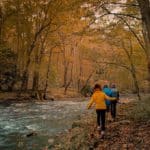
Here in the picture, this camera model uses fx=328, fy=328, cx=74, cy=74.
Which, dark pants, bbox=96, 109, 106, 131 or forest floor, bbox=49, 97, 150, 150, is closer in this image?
forest floor, bbox=49, 97, 150, 150

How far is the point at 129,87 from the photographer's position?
7762 centimetres

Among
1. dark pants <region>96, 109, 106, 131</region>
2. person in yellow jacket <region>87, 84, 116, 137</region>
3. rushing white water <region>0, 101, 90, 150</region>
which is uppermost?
person in yellow jacket <region>87, 84, 116, 137</region>

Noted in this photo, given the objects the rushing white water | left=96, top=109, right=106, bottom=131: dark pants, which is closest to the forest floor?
left=96, top=109, right=106, bottom=131: dark pants

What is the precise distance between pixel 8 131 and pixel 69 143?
21.2 ft

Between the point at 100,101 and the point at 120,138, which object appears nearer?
the point at 120,138

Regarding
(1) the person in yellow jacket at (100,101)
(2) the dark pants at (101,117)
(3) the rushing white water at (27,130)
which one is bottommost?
(3) the rushing white water at (27,130)

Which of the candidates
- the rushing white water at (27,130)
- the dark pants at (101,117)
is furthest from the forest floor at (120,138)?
the rushing white water at (27,130)

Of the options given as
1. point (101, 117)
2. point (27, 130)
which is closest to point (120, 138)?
point (101, 117)

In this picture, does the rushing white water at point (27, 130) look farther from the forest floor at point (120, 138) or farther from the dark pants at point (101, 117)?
the dark pants at point (101, 117)

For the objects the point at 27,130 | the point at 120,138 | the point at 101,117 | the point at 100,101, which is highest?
the point at 100,101

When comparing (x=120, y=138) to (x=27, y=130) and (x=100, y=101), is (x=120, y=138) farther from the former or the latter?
(x=27, y=130)

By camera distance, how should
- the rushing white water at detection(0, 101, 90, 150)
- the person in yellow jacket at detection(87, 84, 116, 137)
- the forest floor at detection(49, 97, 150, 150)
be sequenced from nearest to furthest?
the forest floor at detection(49, 97, 150, 150), the person in yellow jacket at detection(87, 84, 116, 137), the rushing white water at detection(0, 101, 90, 150)

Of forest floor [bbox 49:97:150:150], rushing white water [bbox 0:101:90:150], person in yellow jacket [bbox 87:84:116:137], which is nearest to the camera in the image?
forest floor [bbox 49:97:150:150]

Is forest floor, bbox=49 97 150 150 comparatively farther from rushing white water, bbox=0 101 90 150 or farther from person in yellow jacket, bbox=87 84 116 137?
rushing white water, bbox=0 101 90 150
